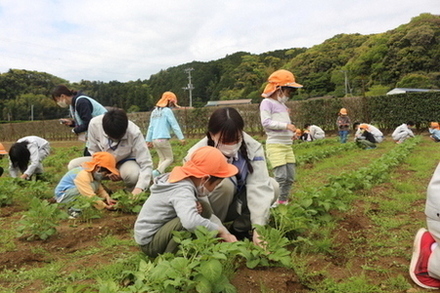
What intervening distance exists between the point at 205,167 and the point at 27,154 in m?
4.58

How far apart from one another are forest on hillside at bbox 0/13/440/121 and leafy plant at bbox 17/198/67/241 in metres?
38.7

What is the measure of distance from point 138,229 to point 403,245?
192 centimetres

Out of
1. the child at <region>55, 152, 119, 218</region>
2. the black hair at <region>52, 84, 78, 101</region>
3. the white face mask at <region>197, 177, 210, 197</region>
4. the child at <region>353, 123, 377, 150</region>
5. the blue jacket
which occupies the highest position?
the black hair at <region>52, 84, 78, 101</region>

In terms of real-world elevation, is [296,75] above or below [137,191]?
above

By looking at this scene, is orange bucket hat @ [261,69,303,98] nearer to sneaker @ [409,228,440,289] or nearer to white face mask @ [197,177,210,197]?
white face mask @ [197,177,210,197]

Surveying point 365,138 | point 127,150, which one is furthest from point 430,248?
point 365,138

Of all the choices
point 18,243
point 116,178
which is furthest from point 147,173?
point 18,243

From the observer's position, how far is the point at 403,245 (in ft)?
8.43

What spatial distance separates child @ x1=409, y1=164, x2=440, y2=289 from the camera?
1.84 m

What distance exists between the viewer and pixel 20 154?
5535 millimetres

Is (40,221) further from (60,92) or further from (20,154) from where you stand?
(20,154)

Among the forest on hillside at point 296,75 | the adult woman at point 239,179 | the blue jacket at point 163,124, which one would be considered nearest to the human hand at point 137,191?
the adult woman at point 239,179

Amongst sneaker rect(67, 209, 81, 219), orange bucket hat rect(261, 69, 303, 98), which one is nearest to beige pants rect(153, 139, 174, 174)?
sneaker rect(67, 209, 81, 219)

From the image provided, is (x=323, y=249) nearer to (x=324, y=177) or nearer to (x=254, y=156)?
(x=254, y=156)
